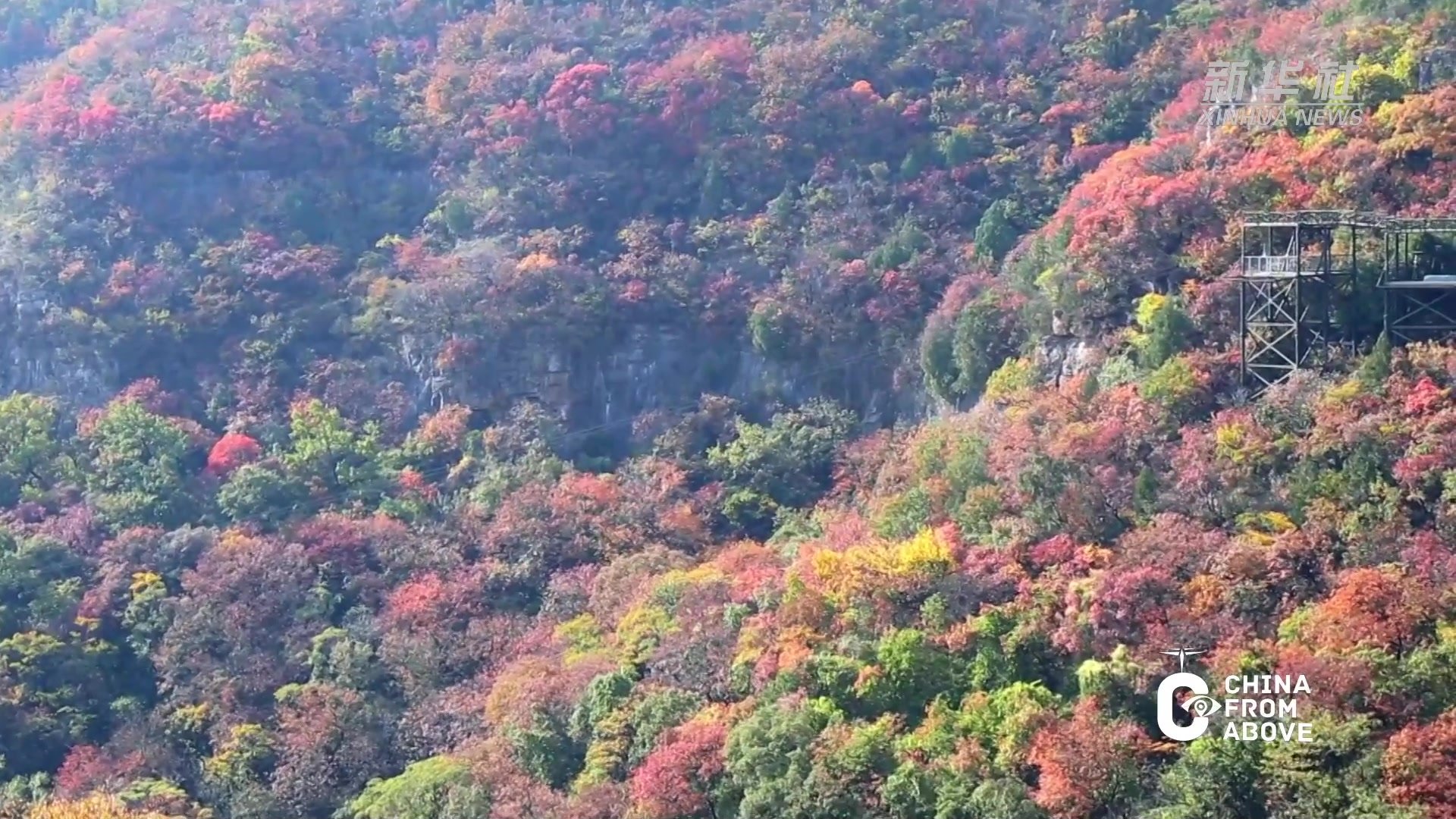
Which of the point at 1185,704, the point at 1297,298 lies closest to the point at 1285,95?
the point at 1297,298

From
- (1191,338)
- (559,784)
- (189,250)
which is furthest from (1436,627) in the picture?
(189,250)

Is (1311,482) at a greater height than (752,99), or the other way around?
(752,99)

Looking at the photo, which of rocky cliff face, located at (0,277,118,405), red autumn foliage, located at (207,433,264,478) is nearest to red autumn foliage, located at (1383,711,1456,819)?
red autumn foliage, located at (207,433,264,478)

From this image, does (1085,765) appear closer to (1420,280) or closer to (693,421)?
(1420,280)

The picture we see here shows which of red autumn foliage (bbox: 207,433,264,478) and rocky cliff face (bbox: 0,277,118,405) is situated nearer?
red autumn foliage (bbox: 207,433,264,478)

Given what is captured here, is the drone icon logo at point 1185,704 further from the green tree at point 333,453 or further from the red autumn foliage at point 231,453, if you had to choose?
the red autumn foliage at point 231,453

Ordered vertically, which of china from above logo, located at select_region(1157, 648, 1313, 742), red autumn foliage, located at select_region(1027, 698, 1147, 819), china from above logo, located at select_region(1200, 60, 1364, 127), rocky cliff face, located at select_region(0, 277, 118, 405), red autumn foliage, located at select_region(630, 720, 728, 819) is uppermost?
china from above logo, located at select_region(1200, 60, 1364, 127)

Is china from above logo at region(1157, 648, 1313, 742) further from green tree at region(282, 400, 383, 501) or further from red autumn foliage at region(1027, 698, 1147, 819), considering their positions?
green tree at region(282, 400, 383, 501)

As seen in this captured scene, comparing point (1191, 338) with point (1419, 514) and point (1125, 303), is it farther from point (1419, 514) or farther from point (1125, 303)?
point (1419, 514)
